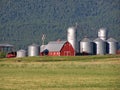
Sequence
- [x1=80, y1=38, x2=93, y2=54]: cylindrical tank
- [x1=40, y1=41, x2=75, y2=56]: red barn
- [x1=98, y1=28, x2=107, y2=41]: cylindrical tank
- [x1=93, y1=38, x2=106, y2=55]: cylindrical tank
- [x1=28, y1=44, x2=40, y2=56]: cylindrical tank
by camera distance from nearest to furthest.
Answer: [x1=40, y1=41, x2=75, y2=56]: red barn < [x1=80, y1=38, x2=93, y2=54]: cylindrical tank < [x1=93, y1=38, x2=106, y2=55]: cylindrical tank < [x1=28, y1=44, x2=40, y2=56]: cylindrical tank < [x1=98, y1=28, x2=107, y2=41]: cylindrical tank

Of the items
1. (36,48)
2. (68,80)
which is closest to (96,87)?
(68,80)

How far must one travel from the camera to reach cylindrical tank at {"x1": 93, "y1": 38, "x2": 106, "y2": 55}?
130 meters

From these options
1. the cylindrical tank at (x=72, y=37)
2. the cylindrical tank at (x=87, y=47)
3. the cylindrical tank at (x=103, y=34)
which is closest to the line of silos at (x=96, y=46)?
the cylindrical tank at (x=87, y=47)

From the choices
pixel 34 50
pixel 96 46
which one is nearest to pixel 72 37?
pixel 96 46

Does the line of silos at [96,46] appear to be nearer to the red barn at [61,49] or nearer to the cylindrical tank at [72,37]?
the cylindrical tank at [72,37]

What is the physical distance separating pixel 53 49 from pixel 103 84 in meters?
85.4

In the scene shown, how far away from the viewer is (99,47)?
429ft

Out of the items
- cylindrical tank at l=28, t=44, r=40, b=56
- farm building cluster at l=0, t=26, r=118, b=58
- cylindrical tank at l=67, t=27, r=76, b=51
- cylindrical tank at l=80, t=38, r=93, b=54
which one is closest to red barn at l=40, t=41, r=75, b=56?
farm building cluster at l=0, t=26, r=118, b=58

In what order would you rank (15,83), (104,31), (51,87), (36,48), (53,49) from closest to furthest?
(51,87) → (15,83) → (53,49) → (36,48) → (104,31)

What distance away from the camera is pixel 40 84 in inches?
1483

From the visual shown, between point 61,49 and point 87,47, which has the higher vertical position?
point 87,47

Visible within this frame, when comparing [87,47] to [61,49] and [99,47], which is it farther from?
[61,49]

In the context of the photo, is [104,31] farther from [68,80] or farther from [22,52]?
[68,80]

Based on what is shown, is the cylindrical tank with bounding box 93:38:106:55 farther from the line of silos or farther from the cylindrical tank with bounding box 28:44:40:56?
the cylindrical tank with bounding box 28:44:40:56
